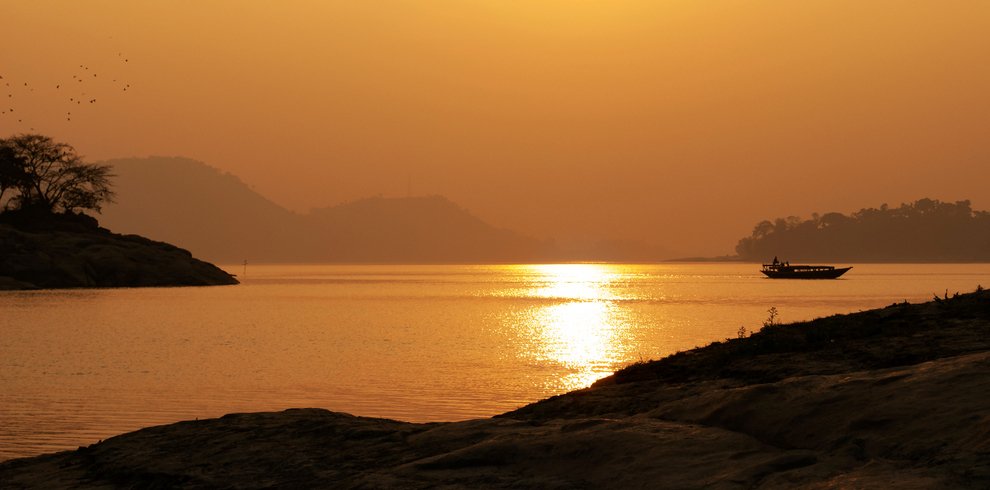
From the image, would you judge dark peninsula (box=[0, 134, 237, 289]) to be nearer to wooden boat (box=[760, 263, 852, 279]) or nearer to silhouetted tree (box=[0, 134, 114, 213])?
silhouetted tree (box=[0, 134, 114, 213])

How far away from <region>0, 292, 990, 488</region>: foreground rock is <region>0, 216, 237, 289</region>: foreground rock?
351 feet

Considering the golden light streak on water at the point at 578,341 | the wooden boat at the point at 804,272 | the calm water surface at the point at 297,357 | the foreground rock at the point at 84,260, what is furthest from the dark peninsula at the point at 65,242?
the wooden boat at the point at 804,272

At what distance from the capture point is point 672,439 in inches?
397

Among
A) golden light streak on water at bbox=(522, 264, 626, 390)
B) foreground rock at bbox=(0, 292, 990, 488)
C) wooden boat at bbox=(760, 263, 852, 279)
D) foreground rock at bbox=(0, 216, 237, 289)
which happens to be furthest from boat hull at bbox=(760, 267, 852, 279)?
foreground rock at bbox=(0, 292, 990, 488)

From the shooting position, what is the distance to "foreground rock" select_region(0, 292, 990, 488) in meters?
8.81

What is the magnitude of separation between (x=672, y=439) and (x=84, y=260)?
117633mm

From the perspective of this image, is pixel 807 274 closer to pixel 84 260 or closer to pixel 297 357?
pixel 84 260

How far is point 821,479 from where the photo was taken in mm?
8383

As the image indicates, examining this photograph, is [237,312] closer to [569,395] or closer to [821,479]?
[569,395]

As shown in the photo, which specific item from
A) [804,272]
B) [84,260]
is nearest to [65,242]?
[84,260]

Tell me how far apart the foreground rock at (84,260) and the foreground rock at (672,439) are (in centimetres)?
10703

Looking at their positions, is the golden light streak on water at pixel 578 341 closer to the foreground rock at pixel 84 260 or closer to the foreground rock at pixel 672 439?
the foreground rock at pixel 672 439

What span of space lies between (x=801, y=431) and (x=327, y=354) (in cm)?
3343

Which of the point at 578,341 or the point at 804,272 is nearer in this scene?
the point at 578,341
